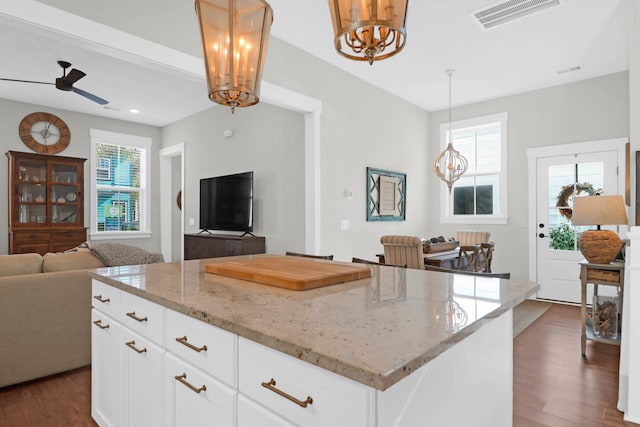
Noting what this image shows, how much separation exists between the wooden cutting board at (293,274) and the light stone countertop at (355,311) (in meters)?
0.04

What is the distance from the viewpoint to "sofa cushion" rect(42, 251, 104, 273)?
2.74 metres

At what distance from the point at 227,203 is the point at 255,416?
4722 mm

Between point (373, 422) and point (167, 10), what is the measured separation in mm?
3330

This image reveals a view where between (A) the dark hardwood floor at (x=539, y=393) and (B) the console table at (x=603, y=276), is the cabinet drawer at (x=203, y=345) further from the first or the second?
(B) the console table at (x=603, y=276)

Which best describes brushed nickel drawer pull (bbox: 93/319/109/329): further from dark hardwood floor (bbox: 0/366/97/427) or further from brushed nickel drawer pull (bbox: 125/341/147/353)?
dark hardwood floor (bbox: 0/366/97/427)

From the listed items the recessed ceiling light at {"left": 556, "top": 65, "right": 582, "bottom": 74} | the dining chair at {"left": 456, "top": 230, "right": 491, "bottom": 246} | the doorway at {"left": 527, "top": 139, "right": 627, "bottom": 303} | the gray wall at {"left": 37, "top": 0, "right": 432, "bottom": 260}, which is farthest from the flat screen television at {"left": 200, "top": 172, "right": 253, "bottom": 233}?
the recessed ceiling light at {"left": 556, "top": 65, "right": 582, "bottom": 74}

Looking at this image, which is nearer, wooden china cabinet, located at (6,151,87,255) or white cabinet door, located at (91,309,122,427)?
white cabinet door, located at (91,309,122,427)

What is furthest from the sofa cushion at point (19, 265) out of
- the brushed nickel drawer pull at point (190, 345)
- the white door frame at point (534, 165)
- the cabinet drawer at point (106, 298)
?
the white door frame at point (534, 165)

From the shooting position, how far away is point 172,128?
7.12m

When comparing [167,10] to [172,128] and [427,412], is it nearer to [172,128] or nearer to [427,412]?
[427,412]

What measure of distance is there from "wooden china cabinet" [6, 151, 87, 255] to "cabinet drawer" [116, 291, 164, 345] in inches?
198

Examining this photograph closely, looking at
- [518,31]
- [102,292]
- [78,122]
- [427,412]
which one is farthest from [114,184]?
[427,412]

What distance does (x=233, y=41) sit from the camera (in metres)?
1.48

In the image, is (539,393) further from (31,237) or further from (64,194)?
(64,194)
